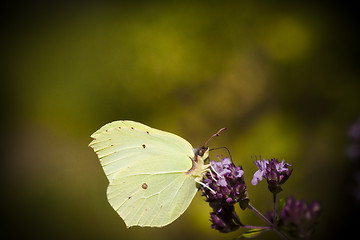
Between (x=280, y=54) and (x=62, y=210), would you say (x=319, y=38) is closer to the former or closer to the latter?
(x=280, y=54)

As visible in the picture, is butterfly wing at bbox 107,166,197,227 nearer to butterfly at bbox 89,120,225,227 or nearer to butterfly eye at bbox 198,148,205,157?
butterfly at bbox 89,120,225,227

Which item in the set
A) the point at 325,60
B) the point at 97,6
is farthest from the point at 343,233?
the point at 97,6

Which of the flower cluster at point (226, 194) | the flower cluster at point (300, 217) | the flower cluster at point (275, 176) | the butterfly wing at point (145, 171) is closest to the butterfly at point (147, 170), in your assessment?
the butterfly wing at point (145, 171)

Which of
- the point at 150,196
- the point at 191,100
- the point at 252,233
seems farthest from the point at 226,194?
the point at 191,100

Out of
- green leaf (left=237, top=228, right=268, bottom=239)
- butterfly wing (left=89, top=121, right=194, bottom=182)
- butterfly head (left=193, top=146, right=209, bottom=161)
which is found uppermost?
butterfly wing (left=89, top=121, right=194, bottom=182)

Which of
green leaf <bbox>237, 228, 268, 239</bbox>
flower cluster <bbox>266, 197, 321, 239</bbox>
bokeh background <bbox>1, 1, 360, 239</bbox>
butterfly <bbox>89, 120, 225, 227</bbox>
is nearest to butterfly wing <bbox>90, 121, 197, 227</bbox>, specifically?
butterfly <bbox>89, 120, 225, 227</bbox>

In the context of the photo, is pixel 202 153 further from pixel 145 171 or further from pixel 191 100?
pixel 191 100

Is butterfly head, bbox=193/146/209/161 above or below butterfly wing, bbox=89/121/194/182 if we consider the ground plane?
below

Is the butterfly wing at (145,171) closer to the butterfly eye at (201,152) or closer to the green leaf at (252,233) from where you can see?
the butterfly eye at (201,152)
